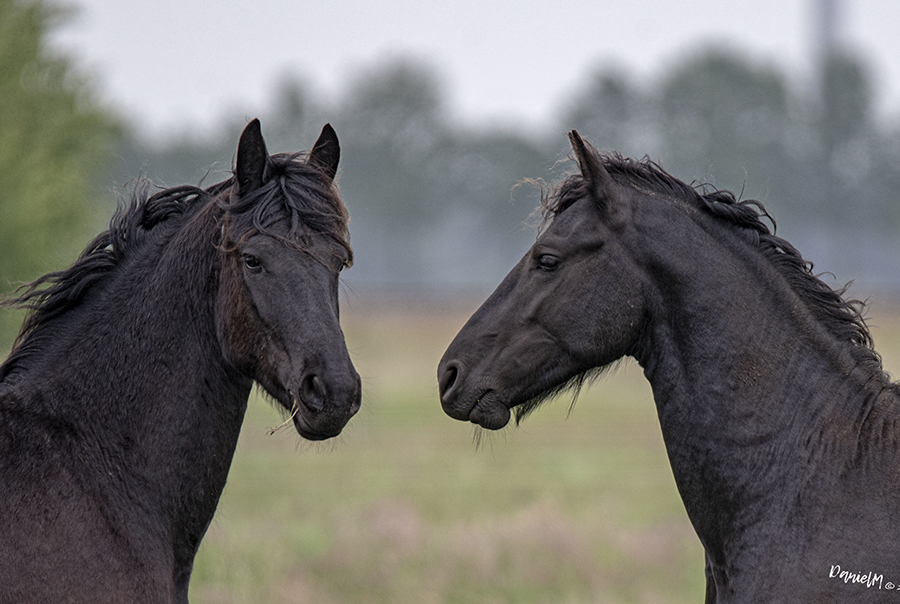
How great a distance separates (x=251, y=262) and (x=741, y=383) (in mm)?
2127

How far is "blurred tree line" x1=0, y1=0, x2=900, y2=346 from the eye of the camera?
54656 mm

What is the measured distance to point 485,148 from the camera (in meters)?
66.6

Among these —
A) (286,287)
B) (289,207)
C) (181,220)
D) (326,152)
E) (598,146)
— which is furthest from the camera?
(598,146)

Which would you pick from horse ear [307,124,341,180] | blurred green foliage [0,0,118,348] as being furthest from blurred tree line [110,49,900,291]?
horse ear [307,124,341,180]

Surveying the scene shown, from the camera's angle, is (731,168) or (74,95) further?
(731,168)

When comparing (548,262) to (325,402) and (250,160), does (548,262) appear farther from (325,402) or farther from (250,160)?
(250,160)

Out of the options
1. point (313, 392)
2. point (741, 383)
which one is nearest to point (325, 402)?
point (313, 392)

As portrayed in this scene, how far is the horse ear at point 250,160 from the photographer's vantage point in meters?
3.76

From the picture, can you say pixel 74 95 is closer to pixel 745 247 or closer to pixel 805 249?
pixel 745 247

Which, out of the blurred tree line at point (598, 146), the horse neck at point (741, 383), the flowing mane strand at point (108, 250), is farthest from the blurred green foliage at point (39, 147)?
the blurred tree line at point (598, 146)

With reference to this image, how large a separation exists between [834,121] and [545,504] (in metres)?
54.4

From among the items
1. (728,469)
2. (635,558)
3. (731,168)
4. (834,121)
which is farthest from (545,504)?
(834,121)
